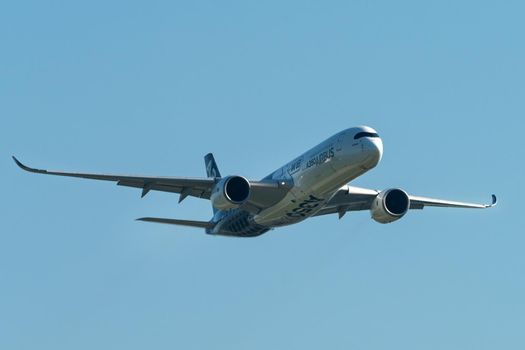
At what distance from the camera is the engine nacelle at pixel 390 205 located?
69.0 metres

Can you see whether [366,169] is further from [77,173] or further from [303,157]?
[77,173]

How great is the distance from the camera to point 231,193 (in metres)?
64.7

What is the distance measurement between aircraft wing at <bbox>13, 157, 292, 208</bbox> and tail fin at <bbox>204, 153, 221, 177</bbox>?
13.6 meters

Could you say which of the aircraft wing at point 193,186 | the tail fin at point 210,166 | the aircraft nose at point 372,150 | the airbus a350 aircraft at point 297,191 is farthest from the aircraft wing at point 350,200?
the tail fin at point 210,166

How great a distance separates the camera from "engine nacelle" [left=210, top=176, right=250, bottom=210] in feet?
211

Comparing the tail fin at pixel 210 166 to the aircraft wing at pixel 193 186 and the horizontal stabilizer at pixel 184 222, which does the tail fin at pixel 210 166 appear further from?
the aircraft wing at pixel 193 186

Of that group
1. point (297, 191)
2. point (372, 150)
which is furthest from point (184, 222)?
point (372, 150)

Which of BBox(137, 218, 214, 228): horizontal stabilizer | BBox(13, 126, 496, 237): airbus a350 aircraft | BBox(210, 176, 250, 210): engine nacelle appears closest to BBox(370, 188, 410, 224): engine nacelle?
BBox(13, 126, 496, 237): airbus a350 aircraft

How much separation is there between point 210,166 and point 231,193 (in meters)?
18.2

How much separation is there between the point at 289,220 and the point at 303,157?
3805 mm

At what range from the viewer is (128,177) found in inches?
2544

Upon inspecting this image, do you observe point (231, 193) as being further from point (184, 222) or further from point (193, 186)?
point (184, 222)

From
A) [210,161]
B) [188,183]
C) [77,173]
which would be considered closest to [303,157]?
[188,183]

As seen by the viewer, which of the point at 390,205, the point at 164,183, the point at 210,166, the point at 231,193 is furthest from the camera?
the point at 210,166
